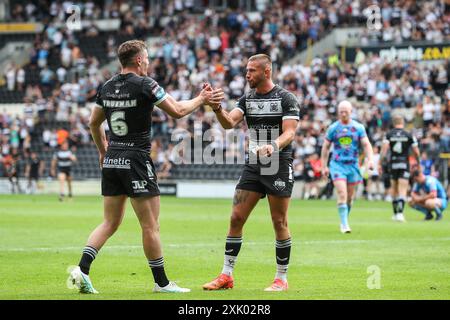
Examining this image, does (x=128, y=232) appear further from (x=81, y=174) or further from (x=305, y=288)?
(x=81, y=174)

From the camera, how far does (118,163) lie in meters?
11.6

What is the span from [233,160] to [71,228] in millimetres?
17398

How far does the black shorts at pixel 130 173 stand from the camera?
11.5m

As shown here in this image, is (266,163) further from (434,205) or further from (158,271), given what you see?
(434,205)

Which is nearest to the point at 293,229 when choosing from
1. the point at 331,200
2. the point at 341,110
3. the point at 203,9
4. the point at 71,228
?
the point at 341,110

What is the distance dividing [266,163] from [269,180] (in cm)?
22

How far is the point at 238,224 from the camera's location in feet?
40.4

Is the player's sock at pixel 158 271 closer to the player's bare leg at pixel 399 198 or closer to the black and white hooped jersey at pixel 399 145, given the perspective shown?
the player's bare leg at pixel 399 198

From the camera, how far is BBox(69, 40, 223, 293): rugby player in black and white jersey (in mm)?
11453

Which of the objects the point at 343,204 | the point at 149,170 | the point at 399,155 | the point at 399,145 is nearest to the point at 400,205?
the point at 399,155

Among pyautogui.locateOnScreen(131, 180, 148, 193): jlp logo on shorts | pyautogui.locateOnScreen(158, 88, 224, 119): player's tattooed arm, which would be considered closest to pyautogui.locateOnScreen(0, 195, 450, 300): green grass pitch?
pyautogui.locateOnScreen(131, 180, 148, 193): jlp logo on shorts

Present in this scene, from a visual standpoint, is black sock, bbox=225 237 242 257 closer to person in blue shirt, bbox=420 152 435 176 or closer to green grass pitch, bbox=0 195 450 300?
green grass pitch, bbox=0 195 450 300

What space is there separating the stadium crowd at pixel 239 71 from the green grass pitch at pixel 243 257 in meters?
12.1

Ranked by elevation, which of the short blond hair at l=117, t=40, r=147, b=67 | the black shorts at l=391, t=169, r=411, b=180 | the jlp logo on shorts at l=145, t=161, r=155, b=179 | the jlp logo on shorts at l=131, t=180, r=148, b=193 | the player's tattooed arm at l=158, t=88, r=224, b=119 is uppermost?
the short blond hair at l=117, t=40, r=147, b=67
